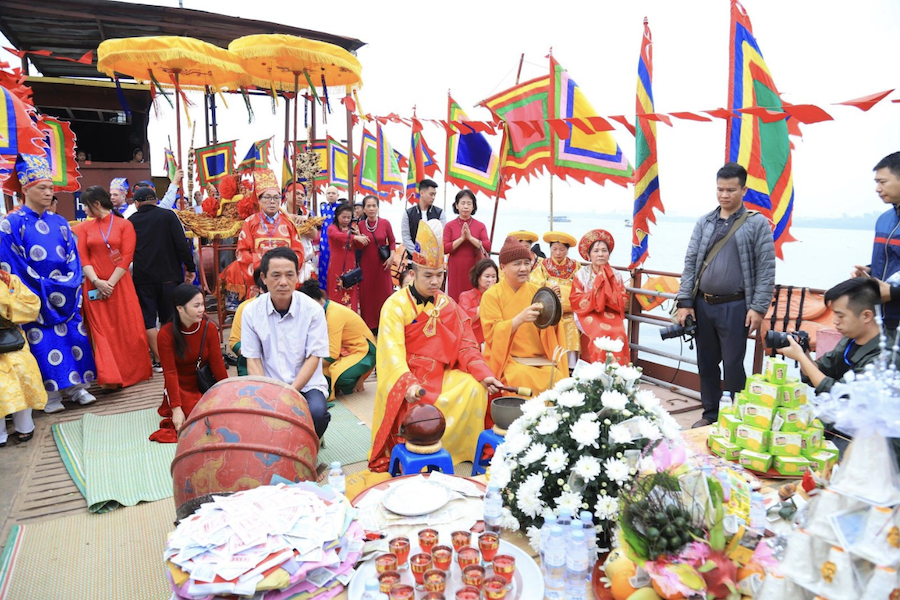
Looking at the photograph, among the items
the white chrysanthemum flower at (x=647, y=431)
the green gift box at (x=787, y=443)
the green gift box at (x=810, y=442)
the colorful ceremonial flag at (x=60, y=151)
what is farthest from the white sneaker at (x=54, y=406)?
the green gift box at (x=810, y=442)

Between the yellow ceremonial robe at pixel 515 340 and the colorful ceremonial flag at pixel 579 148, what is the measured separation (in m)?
1.97

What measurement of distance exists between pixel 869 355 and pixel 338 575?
2.50 m

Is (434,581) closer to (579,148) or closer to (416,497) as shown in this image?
(416,497)

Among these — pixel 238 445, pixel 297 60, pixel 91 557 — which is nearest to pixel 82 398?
pixel 91 557

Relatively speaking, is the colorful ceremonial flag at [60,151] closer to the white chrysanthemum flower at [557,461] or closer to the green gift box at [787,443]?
the white chrysanthemum flower at [557,461]

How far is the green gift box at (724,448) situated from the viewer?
266cm

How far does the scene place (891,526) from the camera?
1275 millimetres

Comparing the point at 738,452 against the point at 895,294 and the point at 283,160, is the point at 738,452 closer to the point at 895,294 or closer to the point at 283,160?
the point at 895,294

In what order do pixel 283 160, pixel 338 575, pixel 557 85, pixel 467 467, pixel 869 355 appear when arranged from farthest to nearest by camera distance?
pixel 283 160, pixel 557 85, pixel 467 467, pixel 869 355, pixel 338 575

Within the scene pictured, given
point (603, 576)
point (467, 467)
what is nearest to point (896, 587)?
point (603, 576)

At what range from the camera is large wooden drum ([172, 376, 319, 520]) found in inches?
90.8

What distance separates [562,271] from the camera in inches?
240

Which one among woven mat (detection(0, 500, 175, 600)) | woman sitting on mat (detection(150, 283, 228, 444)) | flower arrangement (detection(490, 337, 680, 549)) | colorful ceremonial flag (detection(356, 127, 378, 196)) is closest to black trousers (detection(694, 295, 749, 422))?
flower arrangement (detection(490, 337, 680, 549))

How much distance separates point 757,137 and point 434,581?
14.9 ft
